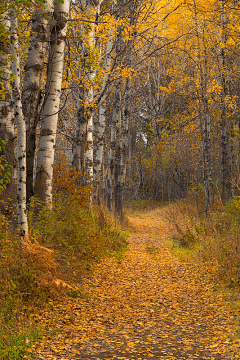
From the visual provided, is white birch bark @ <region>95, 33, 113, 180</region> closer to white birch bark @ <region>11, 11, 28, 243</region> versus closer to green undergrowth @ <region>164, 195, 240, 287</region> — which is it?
green undergrowth @ <region>164, 195, 240, 287</region>

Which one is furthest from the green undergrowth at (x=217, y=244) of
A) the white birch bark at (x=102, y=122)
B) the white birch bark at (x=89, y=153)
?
the white birch bark at (x=102, y=122)

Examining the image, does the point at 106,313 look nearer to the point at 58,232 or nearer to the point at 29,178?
the point at 58,232

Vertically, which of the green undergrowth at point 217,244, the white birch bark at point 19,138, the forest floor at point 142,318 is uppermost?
the white birch bark at point 19,138

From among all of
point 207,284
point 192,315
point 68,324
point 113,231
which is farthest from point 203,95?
point 68,324

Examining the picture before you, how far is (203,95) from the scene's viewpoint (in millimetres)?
12984

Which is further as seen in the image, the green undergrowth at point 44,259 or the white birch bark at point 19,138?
the white birch bark at point 19,138

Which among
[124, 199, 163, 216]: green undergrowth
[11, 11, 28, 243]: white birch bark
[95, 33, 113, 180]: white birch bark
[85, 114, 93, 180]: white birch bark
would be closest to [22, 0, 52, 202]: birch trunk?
[11, 11, 28, 243]: white birch bark

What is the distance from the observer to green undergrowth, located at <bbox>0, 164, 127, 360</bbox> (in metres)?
4.19

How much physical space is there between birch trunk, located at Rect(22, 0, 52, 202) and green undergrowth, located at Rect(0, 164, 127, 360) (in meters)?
1.05

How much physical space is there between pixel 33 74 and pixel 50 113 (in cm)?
86

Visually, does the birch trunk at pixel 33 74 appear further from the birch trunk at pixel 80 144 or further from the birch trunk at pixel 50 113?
the birch trunk at pixel 80 144

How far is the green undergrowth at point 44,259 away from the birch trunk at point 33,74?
3.43 feet

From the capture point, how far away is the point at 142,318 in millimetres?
5188

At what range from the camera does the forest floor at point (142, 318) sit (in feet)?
13.1
